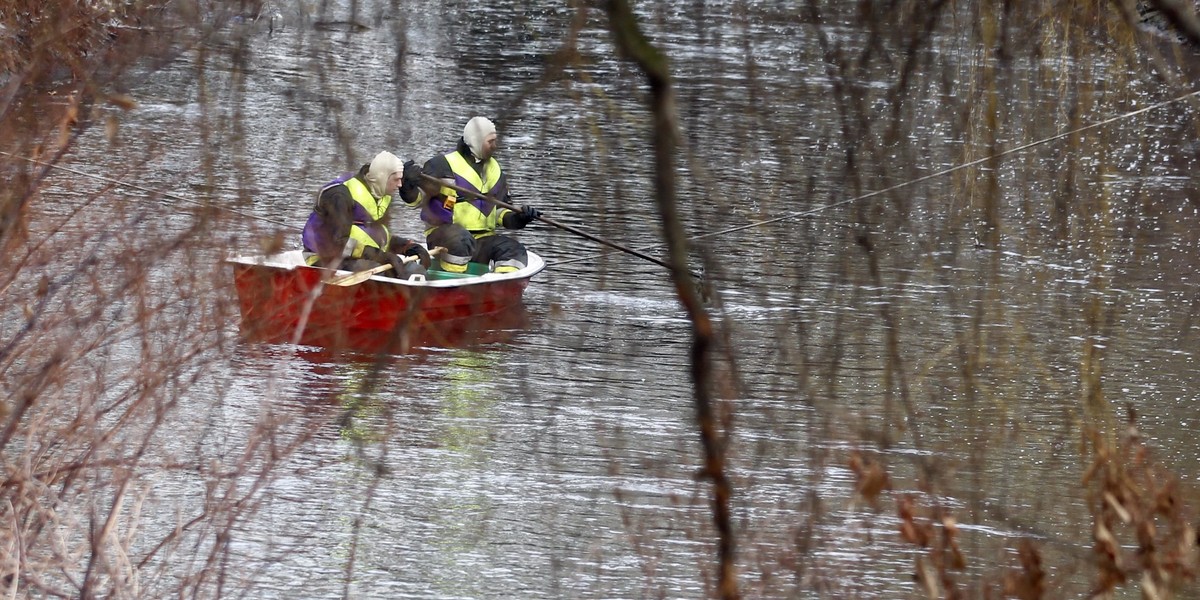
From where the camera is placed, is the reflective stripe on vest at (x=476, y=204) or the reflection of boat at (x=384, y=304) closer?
the reflection of boat at (x=384, y=304)

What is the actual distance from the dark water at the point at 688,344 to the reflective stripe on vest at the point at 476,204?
622 mm

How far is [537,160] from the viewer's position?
16.0 m

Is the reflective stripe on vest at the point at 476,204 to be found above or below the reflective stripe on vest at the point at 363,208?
below

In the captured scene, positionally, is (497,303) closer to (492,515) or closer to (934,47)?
(492,515)

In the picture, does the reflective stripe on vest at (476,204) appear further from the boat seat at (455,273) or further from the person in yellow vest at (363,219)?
the person in yellow vest at (363,219)

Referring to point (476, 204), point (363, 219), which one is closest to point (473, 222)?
point (476, 204)

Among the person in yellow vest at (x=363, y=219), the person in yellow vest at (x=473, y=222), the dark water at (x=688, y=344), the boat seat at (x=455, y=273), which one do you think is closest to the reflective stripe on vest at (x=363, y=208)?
the person in yellow vest at (x=363, y=219)

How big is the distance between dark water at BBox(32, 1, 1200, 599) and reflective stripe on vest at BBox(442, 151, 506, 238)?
2.04 ft

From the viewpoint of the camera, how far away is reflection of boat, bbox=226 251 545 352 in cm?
780

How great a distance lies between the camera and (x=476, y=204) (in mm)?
10125

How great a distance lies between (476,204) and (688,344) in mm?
2833

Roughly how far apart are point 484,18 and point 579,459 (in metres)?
2.31

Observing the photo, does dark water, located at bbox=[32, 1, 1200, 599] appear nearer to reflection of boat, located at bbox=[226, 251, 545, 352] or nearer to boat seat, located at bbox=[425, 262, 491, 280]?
reflection of boat, located at bbox=[226, 251, 545, 352]

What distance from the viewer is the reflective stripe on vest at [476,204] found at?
10234 millimetres
